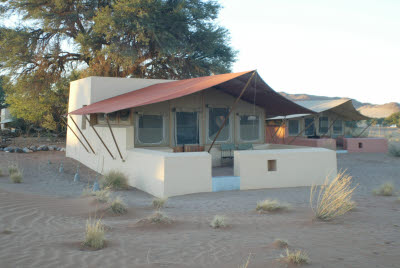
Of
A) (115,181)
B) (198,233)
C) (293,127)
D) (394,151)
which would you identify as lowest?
(198,233)

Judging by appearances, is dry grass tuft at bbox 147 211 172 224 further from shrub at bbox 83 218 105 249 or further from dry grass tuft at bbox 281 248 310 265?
dry grass tuft at bbox 281 248 310 265

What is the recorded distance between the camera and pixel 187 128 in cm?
1216

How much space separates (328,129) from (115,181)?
55.4 ft

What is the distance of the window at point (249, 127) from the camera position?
43.5ft

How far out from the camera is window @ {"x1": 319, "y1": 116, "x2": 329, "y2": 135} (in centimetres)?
2284

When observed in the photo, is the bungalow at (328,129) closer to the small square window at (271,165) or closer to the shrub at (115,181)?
the small square window at (271,165)

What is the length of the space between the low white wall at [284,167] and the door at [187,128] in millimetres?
2861

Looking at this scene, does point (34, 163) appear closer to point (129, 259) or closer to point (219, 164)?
point (219, 164)

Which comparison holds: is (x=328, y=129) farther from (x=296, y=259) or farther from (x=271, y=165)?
(x=296, y=259)

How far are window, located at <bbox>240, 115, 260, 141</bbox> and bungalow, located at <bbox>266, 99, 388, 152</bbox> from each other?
6.81m

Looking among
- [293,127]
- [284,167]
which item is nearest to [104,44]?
[293,127]

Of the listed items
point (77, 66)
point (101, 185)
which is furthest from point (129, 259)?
point (77, 66)

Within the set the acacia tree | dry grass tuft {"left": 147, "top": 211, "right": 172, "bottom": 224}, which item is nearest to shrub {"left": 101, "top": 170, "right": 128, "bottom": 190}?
dry grass tuft {"left": 147, "top": 211, "right": 172, "bottom": 224}

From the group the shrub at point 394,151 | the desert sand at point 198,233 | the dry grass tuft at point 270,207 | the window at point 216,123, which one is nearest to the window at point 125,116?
the window at point 216,123
